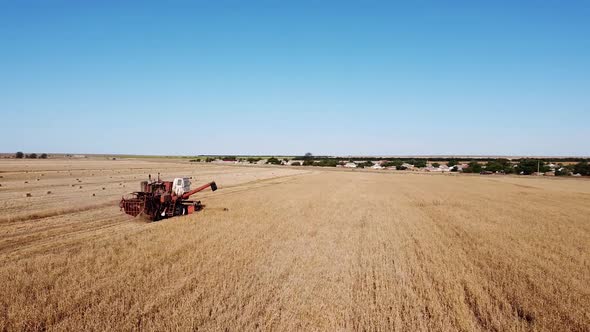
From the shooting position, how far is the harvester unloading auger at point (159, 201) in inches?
679

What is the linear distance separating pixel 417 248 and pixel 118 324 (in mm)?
9399

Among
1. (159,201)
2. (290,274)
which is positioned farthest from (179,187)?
(290,274)

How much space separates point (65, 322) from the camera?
21.4 feet

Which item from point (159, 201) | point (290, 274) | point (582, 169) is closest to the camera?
point (290, 274)

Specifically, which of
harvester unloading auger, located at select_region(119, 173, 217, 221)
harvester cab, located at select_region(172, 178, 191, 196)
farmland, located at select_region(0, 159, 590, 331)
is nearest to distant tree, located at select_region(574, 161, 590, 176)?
farmland, located at select_region(0, 159, 590, 331)

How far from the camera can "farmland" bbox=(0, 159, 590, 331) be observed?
685 centimetres

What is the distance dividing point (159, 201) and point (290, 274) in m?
10.5

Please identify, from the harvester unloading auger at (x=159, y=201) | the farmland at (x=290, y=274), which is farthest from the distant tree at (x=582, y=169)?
the harvester unloading auger at (x=159, y=201)

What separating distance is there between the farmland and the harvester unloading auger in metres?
0.82

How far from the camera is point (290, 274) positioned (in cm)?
949

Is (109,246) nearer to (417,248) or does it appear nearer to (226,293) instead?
(226,293)

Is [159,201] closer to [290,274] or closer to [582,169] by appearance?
[290,274]

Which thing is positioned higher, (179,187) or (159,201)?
(179,187)

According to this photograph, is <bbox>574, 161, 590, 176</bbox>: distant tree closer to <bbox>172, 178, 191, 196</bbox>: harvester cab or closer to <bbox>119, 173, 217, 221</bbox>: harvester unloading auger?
<bbox>119, 173, 217, 221</bbox>: harvester unloading auger
